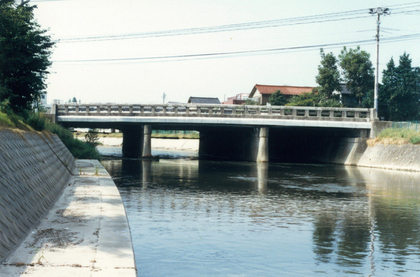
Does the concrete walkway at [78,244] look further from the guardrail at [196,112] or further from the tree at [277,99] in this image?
the tree at [277,99]

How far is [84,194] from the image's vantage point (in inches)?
592

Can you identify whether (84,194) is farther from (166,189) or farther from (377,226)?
(377,226)

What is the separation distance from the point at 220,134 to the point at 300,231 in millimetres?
49992

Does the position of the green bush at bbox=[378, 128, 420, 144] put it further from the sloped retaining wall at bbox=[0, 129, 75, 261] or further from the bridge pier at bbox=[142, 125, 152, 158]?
the sloped retaining wall at bbox=[0, 129, 75, 261]

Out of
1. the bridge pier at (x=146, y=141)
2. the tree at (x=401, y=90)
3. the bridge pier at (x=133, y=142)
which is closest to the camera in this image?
the bridge pier at (x=146, y=141)

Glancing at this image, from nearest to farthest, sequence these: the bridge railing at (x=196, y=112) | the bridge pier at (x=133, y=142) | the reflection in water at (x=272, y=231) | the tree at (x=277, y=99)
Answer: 1. the reflection in water at (x=272, y=231)
2. the bridge railing at (x=196, y=112)
3. the bridge pier at (x=133, y=142)
4. the tree at (x=277, y=99)

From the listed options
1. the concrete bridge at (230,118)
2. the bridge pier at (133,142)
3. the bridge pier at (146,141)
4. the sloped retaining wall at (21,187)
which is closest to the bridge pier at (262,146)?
the concrete bridge at (230,118)

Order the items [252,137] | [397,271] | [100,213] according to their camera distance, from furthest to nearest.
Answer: [252,137] → [100,213] → [397,271]

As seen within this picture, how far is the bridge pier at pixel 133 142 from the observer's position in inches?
2041

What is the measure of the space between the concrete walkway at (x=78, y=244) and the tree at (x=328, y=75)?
5961 centimetres

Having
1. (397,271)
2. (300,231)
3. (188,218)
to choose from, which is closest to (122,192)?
(188,218)

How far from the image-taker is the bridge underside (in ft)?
154

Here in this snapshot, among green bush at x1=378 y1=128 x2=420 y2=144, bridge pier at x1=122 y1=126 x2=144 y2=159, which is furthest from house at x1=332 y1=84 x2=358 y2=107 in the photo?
bridge pier at x1=122 y1=126 x2=144 y2=159

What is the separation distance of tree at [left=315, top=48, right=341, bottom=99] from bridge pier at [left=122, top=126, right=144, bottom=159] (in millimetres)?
29121
